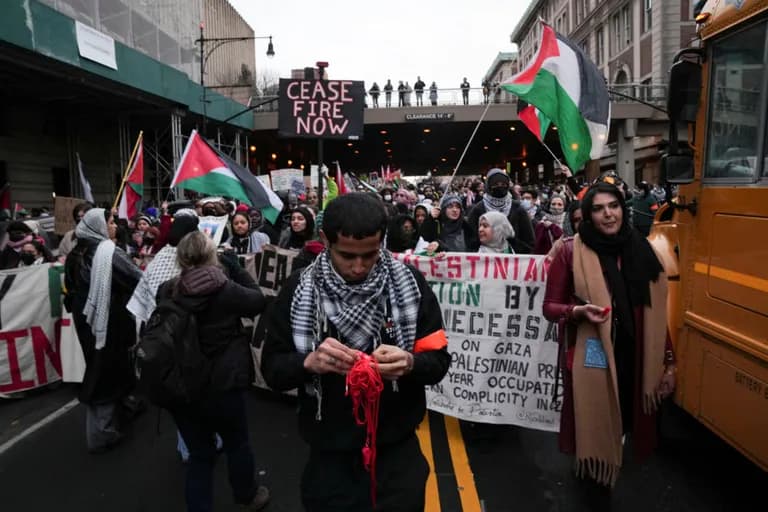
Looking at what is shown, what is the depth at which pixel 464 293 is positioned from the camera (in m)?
5.03

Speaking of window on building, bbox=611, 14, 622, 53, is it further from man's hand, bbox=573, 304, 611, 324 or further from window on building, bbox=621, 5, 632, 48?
man's hand, bbox=573, 304, 611, 324

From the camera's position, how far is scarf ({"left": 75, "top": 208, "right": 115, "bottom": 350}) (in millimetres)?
4609

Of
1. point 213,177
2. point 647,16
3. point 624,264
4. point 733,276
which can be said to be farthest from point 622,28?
point 624,264

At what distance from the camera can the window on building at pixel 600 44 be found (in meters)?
45.1

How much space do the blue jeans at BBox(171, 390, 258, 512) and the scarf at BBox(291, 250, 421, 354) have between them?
1.45m

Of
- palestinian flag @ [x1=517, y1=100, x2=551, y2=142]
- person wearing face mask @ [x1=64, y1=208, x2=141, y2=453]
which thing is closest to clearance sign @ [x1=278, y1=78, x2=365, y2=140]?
palestinian flag @ [x1=517, y1=100, x2=551, y2=142]

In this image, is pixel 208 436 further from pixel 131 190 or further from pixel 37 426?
pixel 131 190

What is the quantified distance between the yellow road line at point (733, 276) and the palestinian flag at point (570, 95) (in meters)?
2.33

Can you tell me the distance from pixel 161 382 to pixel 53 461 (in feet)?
7.64

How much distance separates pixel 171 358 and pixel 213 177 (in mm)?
5000

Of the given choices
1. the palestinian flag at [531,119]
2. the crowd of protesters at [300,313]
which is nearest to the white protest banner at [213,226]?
the crowd of protesters at [300,313]

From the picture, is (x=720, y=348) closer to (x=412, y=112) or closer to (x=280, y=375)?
(x=280, y=375)

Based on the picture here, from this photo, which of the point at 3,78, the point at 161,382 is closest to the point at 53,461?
the point at 161,382

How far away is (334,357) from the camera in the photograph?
198cm
